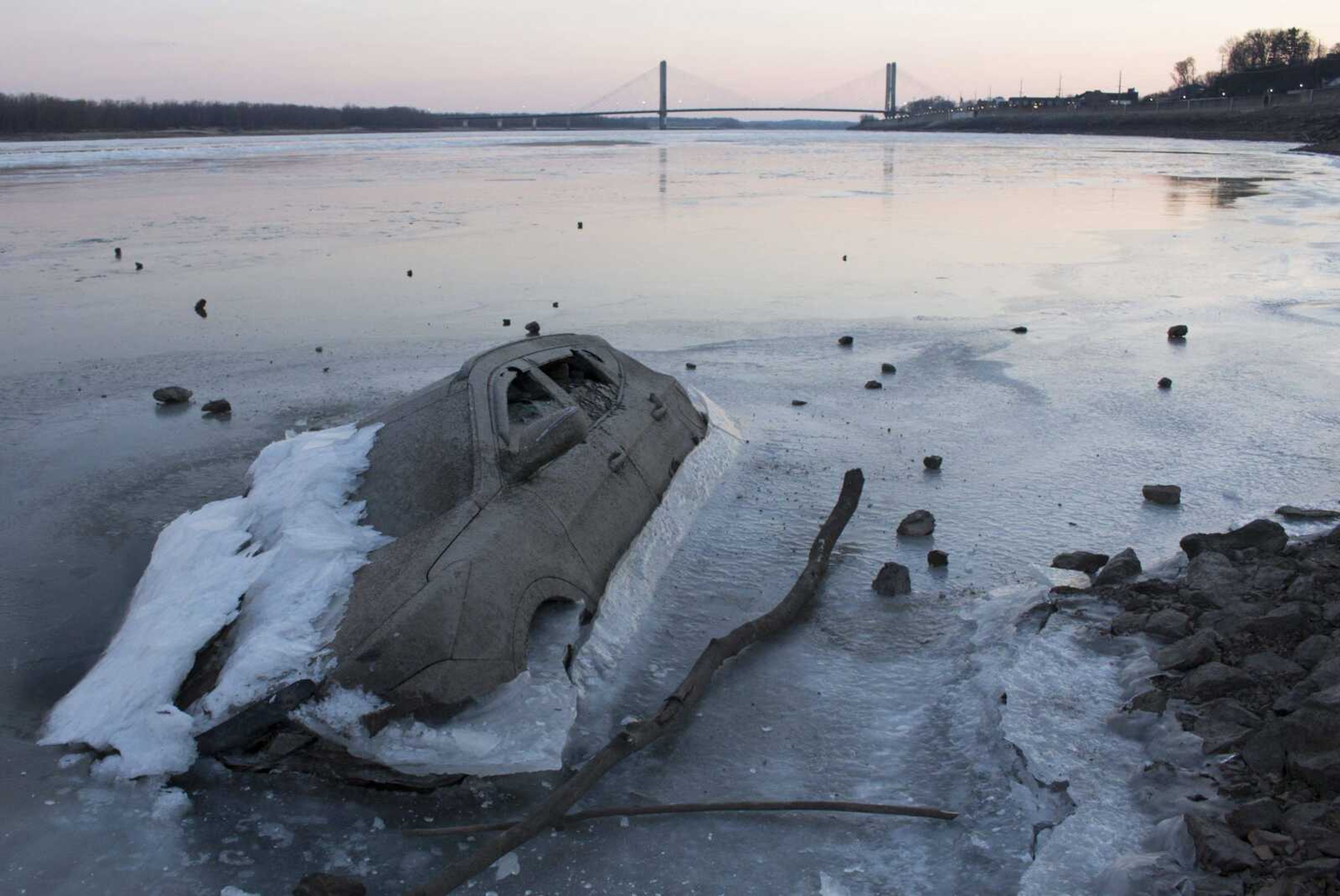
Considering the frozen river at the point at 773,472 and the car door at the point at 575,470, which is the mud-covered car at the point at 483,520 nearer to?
the car door at the point at 575,470

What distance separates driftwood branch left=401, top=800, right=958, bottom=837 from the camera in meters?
4.15

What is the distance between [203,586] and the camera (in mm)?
5207

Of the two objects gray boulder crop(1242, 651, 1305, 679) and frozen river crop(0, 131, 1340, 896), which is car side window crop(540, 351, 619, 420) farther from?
gray boulder crop(1242, 651, 1305, 679)

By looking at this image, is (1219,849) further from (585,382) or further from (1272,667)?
(585,382)

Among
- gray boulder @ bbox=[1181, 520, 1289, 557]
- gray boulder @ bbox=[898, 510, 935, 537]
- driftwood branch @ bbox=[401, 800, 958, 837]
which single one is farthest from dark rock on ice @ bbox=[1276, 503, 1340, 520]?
driftwood branch @ bbox=[401, 800, 958, 837]

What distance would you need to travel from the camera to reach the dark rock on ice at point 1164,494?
7309 mm

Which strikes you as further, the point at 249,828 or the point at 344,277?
the point at 344,277

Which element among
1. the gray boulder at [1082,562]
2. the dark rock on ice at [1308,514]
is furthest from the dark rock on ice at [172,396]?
the dark rock on ice at [1308,514]

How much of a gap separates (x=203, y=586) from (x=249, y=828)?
4.86 ft

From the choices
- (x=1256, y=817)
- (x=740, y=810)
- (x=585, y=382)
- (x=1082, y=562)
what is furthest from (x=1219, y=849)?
(x=585, y=382)

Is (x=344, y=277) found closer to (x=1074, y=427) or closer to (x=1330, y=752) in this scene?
(x=1074, y=427)

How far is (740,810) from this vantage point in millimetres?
4316

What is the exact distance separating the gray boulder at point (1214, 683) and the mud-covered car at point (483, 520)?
279cm

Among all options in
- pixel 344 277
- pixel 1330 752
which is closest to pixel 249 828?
pixel 1330 752
